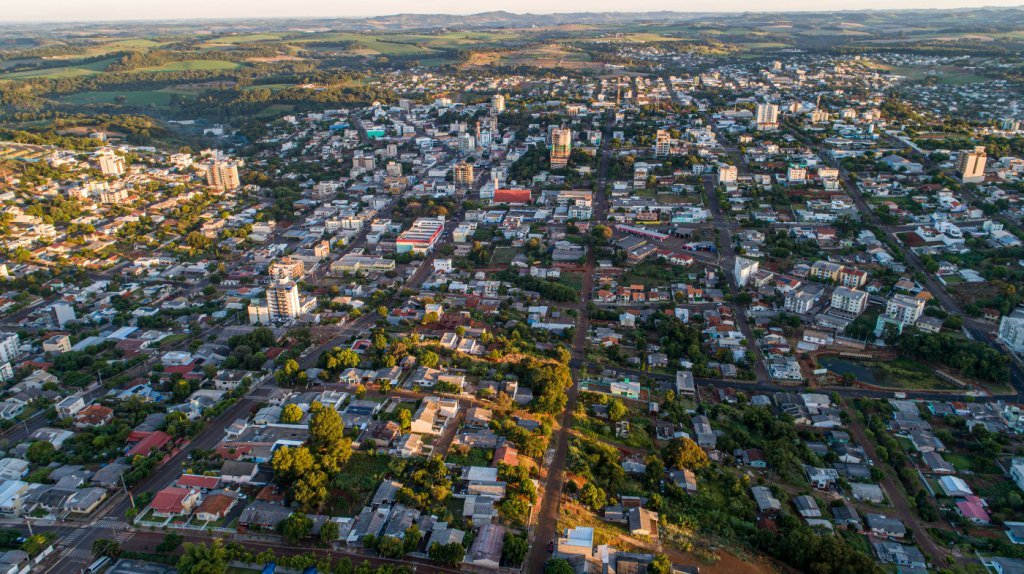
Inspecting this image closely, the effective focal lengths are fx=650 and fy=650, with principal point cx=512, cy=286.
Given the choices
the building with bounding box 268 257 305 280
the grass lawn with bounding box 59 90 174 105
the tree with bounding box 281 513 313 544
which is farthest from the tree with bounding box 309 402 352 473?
the grass lawn with bounding box 59 90 174 105

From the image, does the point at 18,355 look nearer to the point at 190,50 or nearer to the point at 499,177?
the point at 499,177

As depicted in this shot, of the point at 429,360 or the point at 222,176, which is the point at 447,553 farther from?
the point at 222,176

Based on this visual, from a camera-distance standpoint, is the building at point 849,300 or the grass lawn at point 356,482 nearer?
the grass lawn at point 356,482

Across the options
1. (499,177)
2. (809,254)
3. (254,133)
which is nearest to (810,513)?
(809,254)

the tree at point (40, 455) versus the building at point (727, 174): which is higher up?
the building at point (727, 174)

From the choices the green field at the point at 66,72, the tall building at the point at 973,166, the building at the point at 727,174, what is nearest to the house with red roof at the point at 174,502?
the building at the point at 727,174

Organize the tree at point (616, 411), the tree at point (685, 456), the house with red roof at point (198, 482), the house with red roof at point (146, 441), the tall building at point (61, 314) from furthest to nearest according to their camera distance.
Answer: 1. the tall building at point (61, 314)
2. the tree at point (616, 411)
3. the house with red roof at point (146, 441)
4. the tree at point (685, 456)
5. the house with red roof at point (198, 482)

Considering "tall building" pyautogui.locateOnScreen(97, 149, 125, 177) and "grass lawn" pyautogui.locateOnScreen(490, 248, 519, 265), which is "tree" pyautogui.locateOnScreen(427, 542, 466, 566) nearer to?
"grass lawn" pyautogui.locateOnScreen(490, 248, 519, 265)

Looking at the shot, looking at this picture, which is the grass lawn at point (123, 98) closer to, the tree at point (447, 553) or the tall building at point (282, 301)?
the tall building at point (282, 301)
